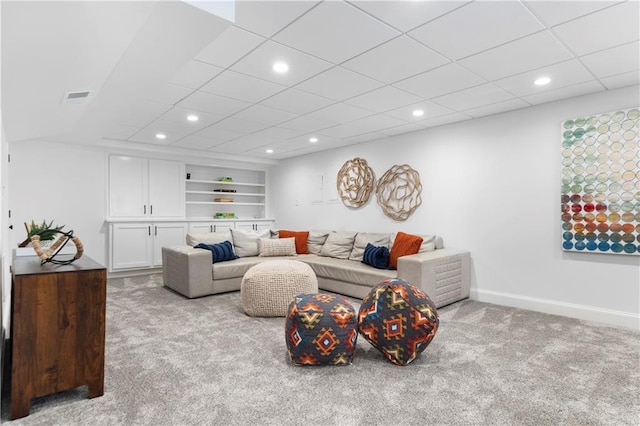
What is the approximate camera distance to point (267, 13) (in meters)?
2.08

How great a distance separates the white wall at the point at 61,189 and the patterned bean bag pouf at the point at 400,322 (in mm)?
5059

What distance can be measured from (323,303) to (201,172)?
18.1 ft

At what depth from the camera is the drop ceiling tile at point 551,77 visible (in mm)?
2898

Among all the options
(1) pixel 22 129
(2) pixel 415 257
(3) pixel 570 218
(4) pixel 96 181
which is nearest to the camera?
(1) pixel 22 129

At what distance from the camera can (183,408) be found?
193cm

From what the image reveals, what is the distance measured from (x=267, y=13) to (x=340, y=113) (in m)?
2.15

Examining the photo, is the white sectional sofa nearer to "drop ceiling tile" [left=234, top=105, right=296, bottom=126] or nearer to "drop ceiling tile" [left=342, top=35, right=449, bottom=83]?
"drop ceiling tile" [left=234, top=105, right=296, bottom=126]

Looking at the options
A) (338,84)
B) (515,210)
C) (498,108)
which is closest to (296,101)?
(338,84)

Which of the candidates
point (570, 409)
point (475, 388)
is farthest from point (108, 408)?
point (570, 409)

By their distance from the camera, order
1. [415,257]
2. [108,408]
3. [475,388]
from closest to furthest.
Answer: [108,408] → [475,388] → [415,257]

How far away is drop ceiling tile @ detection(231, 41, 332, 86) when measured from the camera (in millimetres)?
2578

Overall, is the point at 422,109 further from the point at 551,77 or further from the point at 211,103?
the point at 211,103

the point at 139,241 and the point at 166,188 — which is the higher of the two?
the point at 166,188

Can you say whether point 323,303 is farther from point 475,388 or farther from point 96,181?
point 96,181
